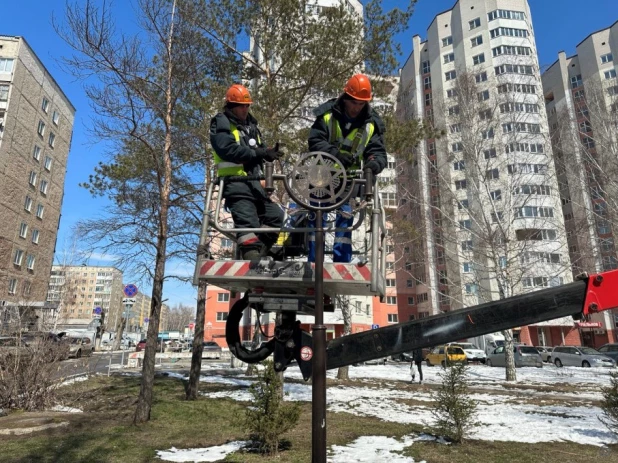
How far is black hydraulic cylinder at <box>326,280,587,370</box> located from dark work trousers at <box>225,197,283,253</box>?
96cm

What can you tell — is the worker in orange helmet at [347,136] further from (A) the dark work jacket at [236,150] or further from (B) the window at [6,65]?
(B) the window at [6,65]

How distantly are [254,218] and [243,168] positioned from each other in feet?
1.59

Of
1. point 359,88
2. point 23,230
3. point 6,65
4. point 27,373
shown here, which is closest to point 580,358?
point 27,373

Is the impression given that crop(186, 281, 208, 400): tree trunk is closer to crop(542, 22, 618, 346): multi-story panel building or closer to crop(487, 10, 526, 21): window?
crop(542, 22, 618, 346): multi-story panel building

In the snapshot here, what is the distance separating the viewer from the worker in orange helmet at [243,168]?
3207 millimetres

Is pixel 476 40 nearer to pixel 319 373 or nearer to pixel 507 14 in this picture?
pixel 507 14

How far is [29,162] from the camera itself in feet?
126

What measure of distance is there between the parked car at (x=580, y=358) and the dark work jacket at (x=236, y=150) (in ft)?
94.9

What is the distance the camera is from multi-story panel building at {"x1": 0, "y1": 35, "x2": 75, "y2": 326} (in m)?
35.4

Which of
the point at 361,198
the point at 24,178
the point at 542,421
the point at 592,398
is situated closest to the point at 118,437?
the point at 361,198

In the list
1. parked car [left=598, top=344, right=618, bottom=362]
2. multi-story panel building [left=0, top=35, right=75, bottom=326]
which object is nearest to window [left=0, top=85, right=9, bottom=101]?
multi-story panel building [left=0, top=35, right=75, bottom=326]

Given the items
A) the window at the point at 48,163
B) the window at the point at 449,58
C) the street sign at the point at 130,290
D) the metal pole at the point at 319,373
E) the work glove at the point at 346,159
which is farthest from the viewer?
the window at the point at 449,58

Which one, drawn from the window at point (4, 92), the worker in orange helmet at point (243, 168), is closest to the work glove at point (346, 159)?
the worker in orange helmet at point (243, 168)

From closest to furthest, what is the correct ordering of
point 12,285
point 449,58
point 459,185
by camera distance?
point 459,185 < point 12,285 < point 449,58
